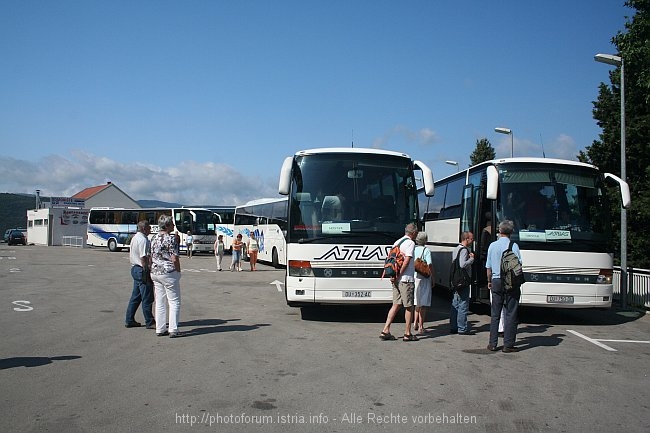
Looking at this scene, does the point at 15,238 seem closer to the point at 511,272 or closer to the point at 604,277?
the point at 604,277

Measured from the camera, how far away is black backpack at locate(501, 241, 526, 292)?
8.96 metres

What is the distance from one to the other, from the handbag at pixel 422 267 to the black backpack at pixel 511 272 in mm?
1527

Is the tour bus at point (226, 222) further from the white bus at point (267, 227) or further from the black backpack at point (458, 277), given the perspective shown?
the black backpack at point (458, 277)

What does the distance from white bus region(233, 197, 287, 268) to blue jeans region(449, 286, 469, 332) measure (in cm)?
1519

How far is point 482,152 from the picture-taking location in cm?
4812

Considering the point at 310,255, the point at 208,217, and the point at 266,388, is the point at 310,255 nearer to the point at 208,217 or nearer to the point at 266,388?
the point at 266,388

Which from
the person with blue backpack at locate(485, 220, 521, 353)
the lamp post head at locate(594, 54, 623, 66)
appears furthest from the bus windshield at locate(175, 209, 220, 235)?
the person with blue backpack at locate(485, 220, 521, 353)

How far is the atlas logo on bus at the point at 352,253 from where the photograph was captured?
37.4 ft

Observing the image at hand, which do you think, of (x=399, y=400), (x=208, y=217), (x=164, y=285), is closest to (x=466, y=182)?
(x=164, y=285)

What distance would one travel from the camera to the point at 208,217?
143 feet

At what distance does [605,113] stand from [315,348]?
893 inches

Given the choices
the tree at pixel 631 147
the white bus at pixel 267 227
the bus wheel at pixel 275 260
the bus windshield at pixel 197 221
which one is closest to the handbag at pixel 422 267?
the tree at pixel 631 147

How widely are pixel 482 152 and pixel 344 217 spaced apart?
3881cm

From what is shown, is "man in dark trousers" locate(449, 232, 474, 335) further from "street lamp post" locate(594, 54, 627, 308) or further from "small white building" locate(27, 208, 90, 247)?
→ "small white building" locate(27, 208, 90, 247)
